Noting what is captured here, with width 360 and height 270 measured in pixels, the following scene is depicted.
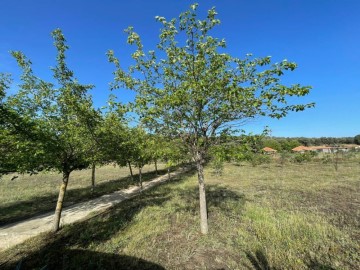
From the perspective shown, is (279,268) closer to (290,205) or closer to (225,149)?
(225,149)

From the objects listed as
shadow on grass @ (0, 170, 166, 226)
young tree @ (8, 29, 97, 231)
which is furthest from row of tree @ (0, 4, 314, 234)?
shadow on grass @ (0, 170, 166, 226)

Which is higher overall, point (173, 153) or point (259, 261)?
point (173, 153)

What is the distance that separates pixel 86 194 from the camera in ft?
59.0

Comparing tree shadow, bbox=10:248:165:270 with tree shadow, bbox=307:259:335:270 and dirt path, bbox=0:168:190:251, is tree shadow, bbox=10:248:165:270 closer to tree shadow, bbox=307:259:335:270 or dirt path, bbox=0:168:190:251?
dirt path, bbox=0:168:190:251

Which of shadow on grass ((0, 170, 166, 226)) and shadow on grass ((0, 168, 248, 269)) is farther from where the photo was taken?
shadow on grass ((0, 170, 166, 226))

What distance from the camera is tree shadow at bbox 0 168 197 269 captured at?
6371 mm

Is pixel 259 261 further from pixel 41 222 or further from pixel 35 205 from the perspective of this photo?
pixel 35 205

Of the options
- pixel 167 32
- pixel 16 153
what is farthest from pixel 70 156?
pixel 167 32

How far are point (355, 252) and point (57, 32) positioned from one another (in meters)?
13.2

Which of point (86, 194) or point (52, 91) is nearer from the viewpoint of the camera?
point (52, 91)

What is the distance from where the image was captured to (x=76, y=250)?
7.36 meters

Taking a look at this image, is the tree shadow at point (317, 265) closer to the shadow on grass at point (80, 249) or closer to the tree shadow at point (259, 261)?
the tree shadow at point (259, 261)

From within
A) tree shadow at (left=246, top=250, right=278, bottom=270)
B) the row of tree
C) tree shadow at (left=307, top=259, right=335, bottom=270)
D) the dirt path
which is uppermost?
the row of tree

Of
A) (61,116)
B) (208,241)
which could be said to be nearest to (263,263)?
(208,241)
